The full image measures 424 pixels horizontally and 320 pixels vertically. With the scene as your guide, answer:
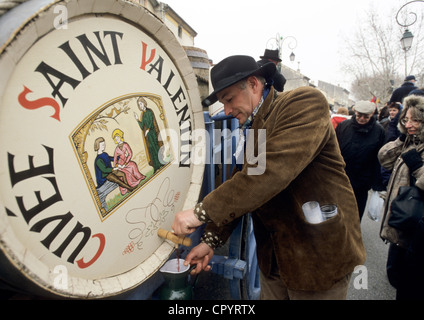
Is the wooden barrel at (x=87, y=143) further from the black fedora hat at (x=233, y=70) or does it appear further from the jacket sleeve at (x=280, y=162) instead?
the jacket sleeve at (x=280, y=162)

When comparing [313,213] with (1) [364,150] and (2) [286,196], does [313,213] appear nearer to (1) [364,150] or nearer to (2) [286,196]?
(2) [286,196]

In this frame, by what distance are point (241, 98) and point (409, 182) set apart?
2.05 meters

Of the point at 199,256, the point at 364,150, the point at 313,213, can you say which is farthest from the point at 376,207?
the point at 199,256

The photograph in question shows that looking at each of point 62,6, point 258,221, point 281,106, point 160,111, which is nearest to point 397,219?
point 258,221

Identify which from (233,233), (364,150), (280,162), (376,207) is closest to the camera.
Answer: (280,162)

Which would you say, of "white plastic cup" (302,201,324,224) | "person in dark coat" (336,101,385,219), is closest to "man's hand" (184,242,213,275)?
"white plastic cup" (302,201,324,224)

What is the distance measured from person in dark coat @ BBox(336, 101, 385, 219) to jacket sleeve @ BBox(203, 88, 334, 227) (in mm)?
2719

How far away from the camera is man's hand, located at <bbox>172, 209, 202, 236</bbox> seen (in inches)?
47.6

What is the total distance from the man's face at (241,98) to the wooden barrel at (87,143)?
0.59 ft

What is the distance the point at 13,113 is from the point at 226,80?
925 millimetres

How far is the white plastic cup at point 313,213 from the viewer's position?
4.25 ft

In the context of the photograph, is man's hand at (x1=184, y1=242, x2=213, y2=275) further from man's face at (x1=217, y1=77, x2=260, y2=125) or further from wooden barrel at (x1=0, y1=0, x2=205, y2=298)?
man's face at (x1=217, y1=77, x2=260, y2=125)

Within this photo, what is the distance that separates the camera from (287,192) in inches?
52.8

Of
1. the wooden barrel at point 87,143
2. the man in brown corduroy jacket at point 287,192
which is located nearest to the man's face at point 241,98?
the man in brown corduroy jacket at point 287,192
